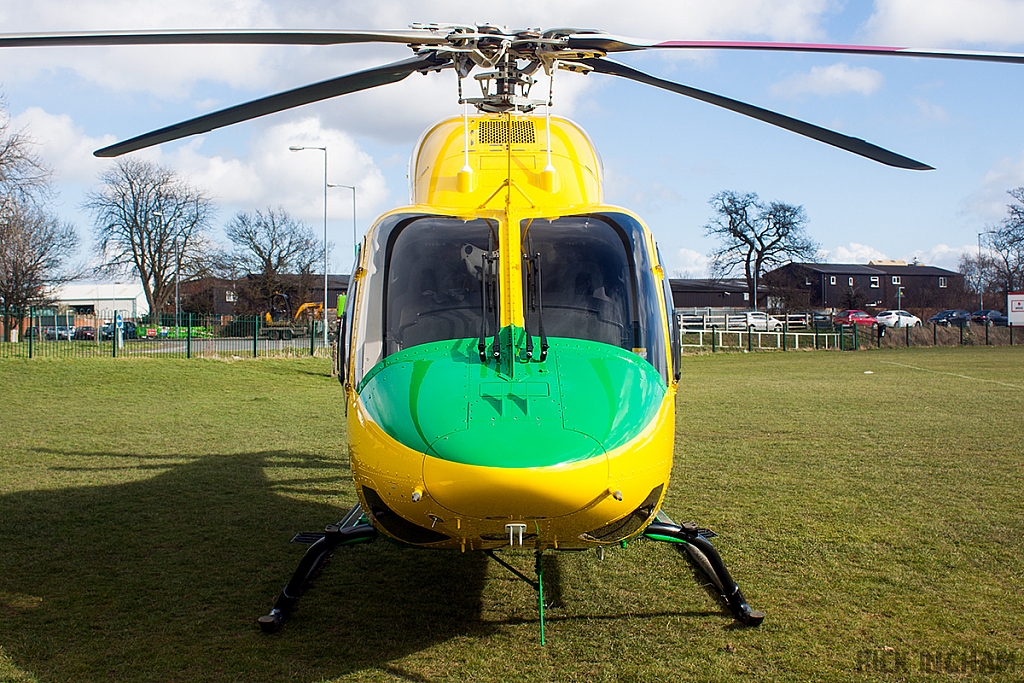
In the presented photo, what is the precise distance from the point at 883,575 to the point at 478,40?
4.52m

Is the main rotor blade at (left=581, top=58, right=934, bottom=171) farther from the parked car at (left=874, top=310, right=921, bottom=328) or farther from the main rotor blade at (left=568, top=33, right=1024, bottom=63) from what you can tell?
the parked car at (left=874, top=310, right=921, bottom=328)

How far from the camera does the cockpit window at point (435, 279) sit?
4434 mm

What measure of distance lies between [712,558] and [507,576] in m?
1.49

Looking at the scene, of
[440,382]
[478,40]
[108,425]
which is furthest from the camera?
[108,425]

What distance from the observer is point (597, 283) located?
182 inches

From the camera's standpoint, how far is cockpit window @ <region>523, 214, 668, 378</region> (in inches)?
176

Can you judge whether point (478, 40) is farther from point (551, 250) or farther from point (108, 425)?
point (108, 425)

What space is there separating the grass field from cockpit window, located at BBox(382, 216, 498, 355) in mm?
1773

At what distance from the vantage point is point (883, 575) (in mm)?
5641

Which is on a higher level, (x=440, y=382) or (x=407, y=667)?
(x=440, y=382)

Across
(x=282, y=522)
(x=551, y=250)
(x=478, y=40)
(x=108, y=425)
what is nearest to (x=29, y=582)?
(x=282, y=522)

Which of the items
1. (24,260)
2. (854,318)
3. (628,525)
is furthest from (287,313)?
(628,525)

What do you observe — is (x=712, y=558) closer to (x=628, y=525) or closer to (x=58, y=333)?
(x=628, y=525)

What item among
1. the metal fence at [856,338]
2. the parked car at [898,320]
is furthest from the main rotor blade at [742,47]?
the parked car at [898,320]
